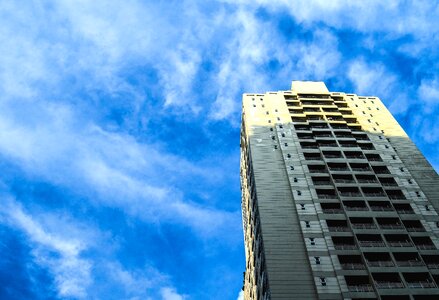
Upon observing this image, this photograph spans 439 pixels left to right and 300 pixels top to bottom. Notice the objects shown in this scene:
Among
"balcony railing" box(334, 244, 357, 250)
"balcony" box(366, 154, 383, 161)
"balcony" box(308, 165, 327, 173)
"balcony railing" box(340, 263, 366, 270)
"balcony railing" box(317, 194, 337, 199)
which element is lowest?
"balcony railing" box(340, 263, 366, 270)

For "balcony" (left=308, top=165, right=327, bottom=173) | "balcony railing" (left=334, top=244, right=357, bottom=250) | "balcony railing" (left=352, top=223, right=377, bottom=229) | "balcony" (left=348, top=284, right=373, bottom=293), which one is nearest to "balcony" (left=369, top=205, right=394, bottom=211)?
"balcony railing" (left=352, top=223, right=377, bottom=229)

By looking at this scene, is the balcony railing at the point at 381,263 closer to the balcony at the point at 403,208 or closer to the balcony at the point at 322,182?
the balcony at the point at 403,208

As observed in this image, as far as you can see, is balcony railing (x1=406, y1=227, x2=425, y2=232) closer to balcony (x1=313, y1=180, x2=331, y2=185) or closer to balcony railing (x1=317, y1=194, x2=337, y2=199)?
balcony railing (x1=317, y1=194, x2=337, y2=199)

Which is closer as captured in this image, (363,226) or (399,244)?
(399,244)

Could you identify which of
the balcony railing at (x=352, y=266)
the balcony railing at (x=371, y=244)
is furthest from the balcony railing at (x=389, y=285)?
the balcony railing at (x=371, y=244)

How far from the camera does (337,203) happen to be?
53844 millimetres

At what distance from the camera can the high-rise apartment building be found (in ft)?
145

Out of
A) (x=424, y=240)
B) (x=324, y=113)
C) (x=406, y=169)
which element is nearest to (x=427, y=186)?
(x=406, y=169)

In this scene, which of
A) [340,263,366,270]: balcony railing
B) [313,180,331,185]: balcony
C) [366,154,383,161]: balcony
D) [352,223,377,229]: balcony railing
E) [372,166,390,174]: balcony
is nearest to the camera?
[340,263,366,270]: balcony railing

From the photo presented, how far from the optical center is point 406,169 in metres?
60.5

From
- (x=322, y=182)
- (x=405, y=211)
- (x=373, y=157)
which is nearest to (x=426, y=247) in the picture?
(x=405, y=211)

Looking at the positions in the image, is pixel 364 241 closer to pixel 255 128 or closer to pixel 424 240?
pixel 424 240

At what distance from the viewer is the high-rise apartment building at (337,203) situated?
4425 centimetres

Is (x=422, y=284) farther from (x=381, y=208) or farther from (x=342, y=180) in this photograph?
(x=342, y=180)
